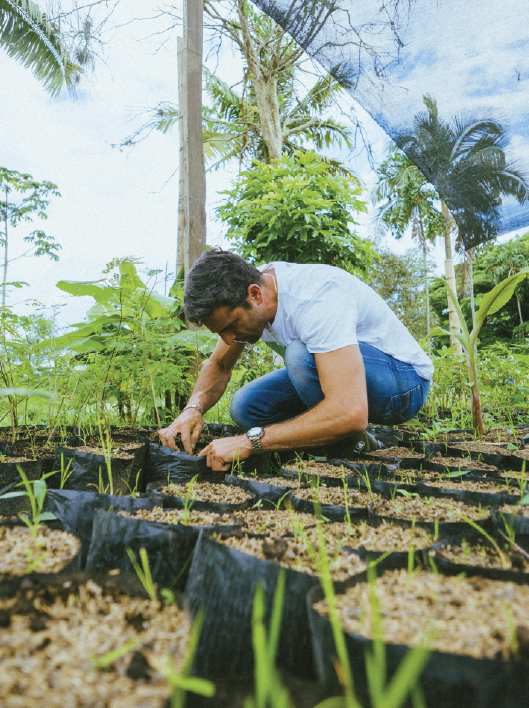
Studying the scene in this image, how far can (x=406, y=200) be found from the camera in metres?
16.9

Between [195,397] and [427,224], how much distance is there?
17.4 metres

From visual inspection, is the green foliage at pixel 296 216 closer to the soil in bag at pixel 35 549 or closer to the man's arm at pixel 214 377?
the man's arm at pixel 214 377

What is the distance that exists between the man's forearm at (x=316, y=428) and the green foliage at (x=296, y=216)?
274 cm

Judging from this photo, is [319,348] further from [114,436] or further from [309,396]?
[114,436]

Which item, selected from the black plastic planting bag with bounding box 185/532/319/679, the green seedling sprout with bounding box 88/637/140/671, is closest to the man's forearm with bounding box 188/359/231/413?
the black plastic planting bag with bounding box 185/532/319/679

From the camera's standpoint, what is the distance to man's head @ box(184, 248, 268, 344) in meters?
1.71

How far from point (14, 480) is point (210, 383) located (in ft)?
3.18

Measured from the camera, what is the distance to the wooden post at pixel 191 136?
2684 millimetres

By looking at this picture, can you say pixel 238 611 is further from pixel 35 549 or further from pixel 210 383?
pixel 210 383

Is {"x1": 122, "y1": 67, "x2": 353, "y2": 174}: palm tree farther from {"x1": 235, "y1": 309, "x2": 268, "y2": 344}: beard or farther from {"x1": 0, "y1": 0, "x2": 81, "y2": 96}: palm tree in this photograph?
{"x1": 235, "y1": 309, "x2": 268, "y2": 344}: beard

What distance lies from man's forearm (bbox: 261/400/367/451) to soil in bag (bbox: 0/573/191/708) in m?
0.99

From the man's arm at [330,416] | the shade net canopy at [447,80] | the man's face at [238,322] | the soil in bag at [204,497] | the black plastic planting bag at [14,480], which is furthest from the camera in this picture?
the shade net canopy at [447,80]

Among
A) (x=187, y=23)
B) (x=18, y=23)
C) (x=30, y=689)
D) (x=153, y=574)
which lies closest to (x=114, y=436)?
(x=153, y=574)

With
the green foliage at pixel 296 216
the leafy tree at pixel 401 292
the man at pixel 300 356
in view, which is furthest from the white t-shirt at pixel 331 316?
the leafy tree at pixel 401 292
